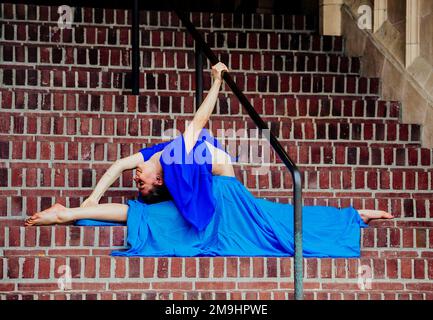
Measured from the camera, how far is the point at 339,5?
1137 cm

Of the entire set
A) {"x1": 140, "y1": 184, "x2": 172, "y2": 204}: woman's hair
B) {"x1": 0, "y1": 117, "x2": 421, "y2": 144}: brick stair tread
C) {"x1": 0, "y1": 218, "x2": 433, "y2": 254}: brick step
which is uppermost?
{"x1": 0, "y1": 117, "x2": 421, "y2": 144}: brick stair tread

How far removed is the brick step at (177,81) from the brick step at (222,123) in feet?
1.46

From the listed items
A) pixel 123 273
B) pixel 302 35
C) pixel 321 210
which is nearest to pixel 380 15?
pixel 302 35

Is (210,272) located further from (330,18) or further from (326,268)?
(330,18)

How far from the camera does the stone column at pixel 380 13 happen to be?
10664mm

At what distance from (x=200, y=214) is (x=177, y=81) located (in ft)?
7.08

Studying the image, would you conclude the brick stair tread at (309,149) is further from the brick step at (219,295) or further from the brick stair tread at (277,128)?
the brick step at (219,295)

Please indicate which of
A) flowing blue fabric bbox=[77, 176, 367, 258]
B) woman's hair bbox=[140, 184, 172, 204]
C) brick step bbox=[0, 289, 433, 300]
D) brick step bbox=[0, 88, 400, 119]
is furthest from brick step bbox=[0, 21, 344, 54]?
brick step bbox=[0, 289, 433, 300]

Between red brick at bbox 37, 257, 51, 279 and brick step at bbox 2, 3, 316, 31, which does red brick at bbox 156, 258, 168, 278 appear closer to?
red brick at bbox 37, 257, 51, 279

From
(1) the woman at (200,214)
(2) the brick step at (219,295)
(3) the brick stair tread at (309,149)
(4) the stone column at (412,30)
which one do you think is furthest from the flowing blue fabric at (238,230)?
(4) the stone column at (412,30)

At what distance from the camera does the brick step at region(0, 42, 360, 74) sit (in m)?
10.0

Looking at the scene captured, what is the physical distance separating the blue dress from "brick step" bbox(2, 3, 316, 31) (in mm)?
2640
